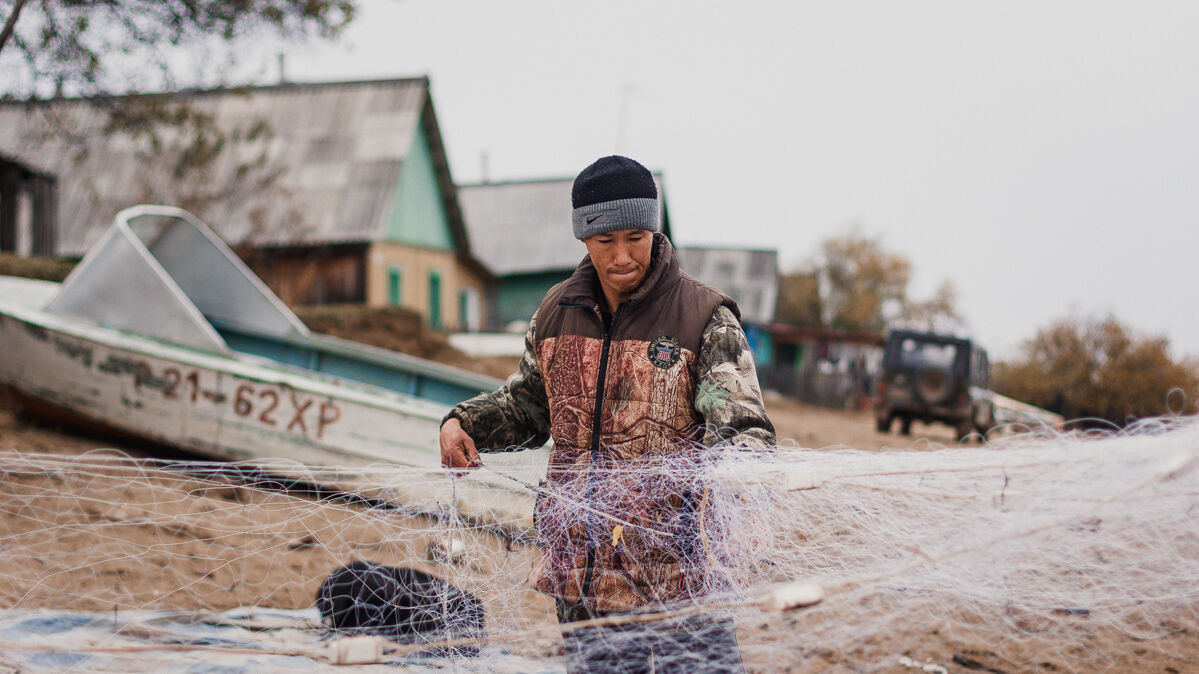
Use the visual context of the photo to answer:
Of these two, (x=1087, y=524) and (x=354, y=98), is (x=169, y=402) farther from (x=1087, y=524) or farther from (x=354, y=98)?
(x=354, y=98)

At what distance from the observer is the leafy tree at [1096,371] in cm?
1380

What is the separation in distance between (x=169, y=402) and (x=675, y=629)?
5425 mm

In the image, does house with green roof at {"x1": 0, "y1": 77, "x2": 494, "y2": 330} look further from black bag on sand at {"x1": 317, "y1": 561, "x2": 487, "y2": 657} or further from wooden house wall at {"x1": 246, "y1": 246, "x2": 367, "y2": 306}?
black bag on sand at {"x1": 317, "y1": 561, "x2": 487, "y2": 657}

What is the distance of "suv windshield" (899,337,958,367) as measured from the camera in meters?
15.6

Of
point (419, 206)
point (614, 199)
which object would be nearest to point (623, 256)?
point (614, 199)

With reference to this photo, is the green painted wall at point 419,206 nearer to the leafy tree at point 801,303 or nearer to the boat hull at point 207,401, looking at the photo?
the boat hull at point 207,401

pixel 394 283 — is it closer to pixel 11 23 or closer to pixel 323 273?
pixel 323 273

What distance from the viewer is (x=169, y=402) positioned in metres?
5.96

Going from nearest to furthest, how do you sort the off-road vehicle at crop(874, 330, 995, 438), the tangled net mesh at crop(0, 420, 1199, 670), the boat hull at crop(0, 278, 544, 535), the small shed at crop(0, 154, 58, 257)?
the tangled net mesh at crop(0, 420, 1199, 670) < the boat hull at crop(0, 278, 544, 535) < the small shed at crop(0, 154, 58, 257) < the off-road vehicle at crop(874, 330, 995, 438)

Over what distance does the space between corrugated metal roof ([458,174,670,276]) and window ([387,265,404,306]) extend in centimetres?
732

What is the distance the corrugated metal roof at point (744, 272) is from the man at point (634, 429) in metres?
34.5

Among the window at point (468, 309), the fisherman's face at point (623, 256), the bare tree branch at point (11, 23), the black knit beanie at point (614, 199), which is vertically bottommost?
the window at point (468, 309)

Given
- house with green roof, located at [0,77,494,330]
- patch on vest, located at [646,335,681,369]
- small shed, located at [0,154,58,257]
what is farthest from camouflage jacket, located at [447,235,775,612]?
house with green roof, located at [0,77,494,330]

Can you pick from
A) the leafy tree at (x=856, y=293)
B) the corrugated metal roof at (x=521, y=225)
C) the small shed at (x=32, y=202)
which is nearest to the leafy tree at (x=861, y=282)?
the leafy tree at (x=856, y=293)
